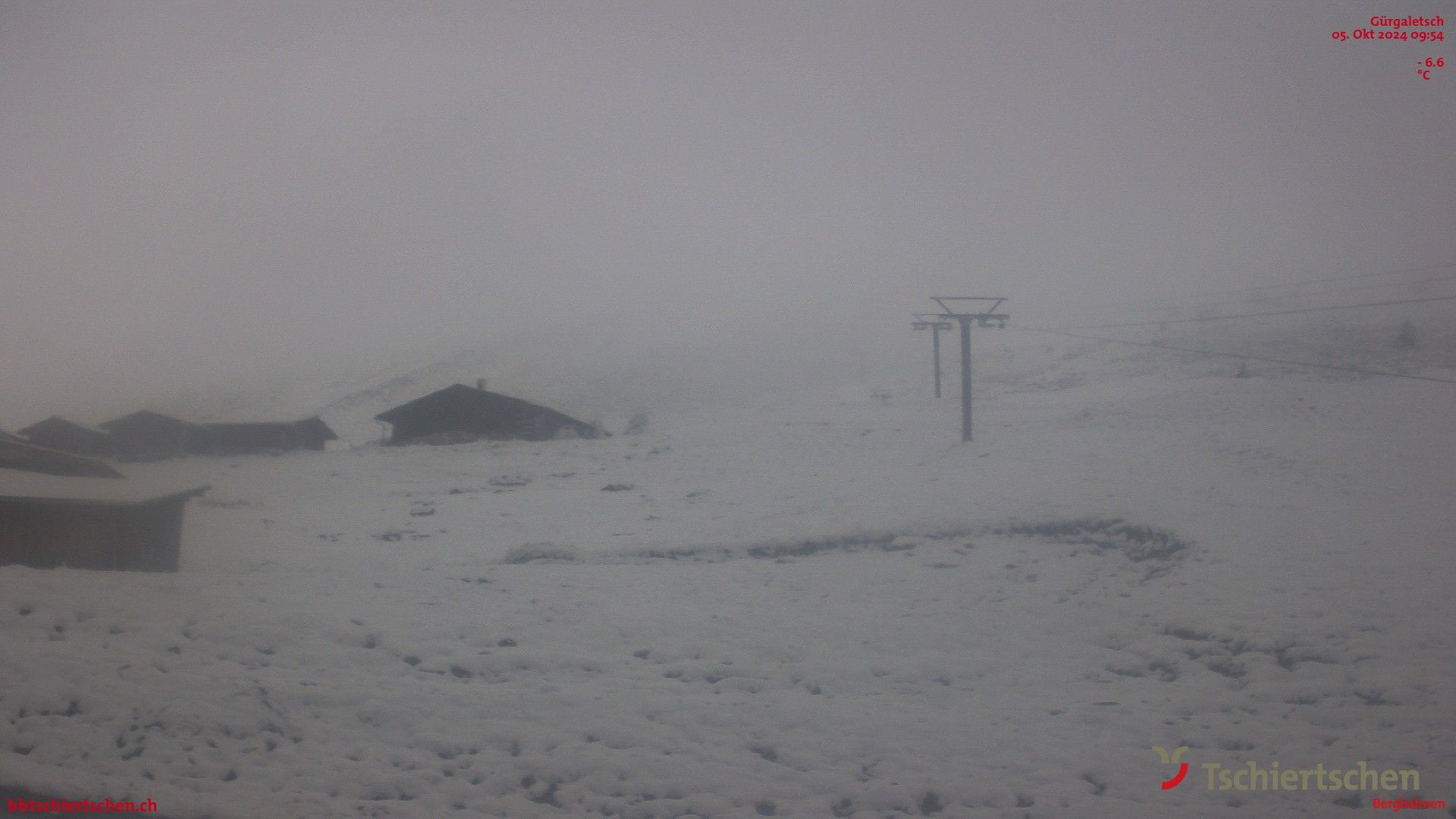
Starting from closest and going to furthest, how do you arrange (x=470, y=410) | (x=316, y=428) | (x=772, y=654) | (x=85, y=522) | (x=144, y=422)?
(x=772, y=654)
(x=85, y=522)
(x=144, y=422)
(x=316, y=428)
(x=470, y=410)

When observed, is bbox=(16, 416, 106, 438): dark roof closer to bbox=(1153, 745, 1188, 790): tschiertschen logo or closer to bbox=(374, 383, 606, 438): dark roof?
bbox=(1153, 745, 1188, 790): tschiertschen logo

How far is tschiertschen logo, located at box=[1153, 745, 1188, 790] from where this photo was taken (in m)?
7.03

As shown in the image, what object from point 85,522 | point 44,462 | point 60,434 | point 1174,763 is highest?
point 60,434

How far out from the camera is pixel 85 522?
1195 centimetres

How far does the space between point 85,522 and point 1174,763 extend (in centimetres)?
1514

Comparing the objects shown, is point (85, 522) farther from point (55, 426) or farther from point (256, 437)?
point (256, 437)

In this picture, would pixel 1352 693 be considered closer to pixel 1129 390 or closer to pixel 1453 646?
pixel 1453 646

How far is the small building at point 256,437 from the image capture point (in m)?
23.2

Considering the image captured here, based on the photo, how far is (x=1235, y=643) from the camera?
1028 cm

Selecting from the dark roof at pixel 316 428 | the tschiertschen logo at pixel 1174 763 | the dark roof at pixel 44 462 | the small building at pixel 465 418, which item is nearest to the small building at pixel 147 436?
the dark roof at pixel 44 462

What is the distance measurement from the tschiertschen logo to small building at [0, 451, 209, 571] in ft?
47.1

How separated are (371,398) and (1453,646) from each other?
136ft

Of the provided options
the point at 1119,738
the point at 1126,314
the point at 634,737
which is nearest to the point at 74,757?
the point at 634,737

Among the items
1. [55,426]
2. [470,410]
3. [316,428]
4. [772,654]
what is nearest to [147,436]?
[55,426]
